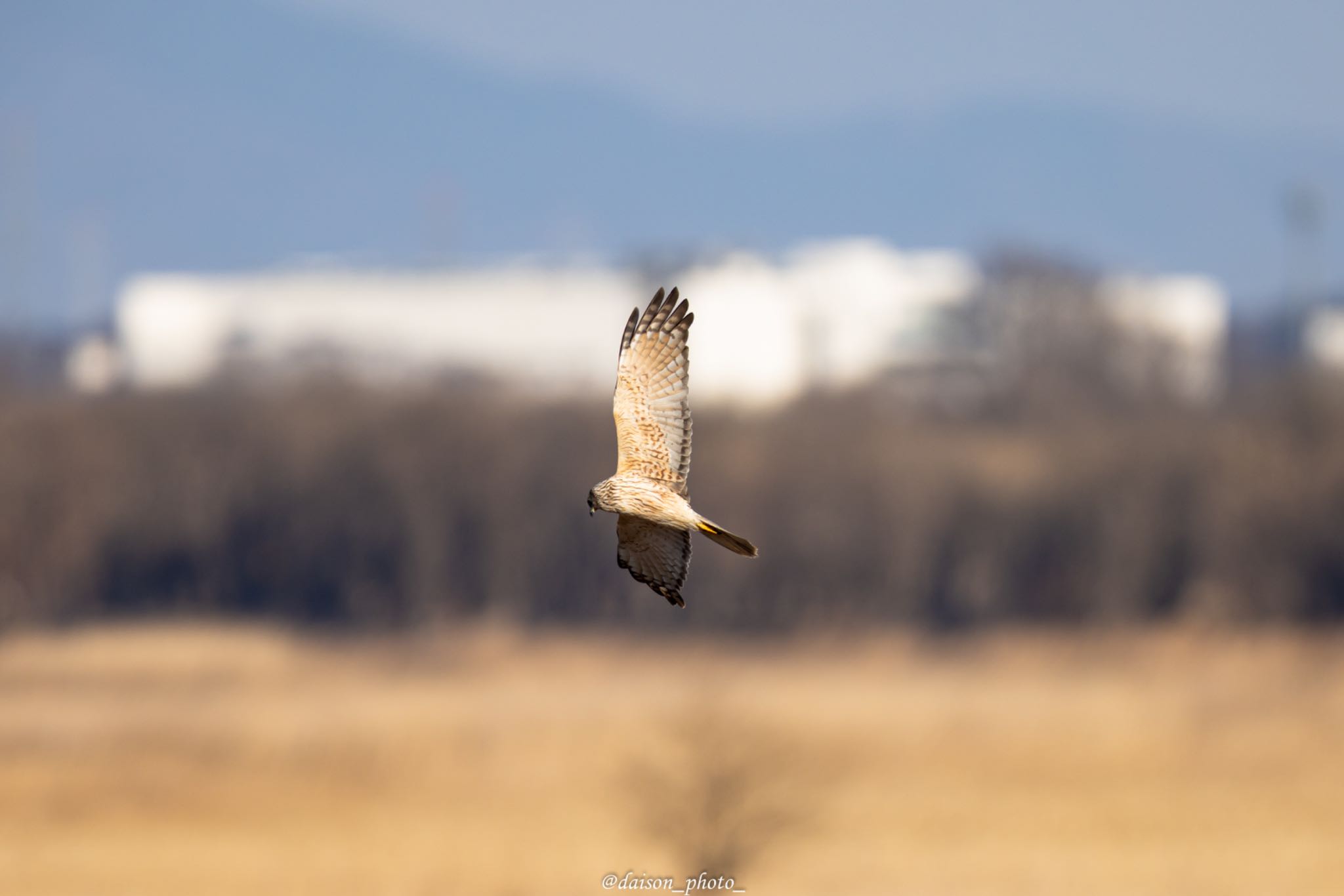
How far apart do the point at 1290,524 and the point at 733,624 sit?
1222 centimetres

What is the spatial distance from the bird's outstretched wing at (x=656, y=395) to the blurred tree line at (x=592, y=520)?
35.7m

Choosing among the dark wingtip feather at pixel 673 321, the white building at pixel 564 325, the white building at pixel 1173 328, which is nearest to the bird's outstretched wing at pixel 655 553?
the dark wingtip feather at pixel 673 321

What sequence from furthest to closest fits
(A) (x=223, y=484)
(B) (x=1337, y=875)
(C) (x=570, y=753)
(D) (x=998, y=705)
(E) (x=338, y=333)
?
1. (E) (x=338, y=333)
2. (A) (x=223, y=484)
3. (D) (x=998, y=705)
4. (C) (x=570, y=753)
5. (B) (x=1337, y=875)

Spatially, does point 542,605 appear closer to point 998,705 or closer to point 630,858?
point 998,705

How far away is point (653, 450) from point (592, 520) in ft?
130

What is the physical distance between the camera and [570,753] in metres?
33.7

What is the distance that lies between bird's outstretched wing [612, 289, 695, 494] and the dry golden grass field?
582 inches

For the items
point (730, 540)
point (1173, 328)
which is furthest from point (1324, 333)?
point (730, 540)

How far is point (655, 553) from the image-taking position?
10.1 metres

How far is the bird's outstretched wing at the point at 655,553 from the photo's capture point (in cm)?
992

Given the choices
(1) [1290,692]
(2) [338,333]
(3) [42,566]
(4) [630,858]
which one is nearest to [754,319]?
(2) [338,333]

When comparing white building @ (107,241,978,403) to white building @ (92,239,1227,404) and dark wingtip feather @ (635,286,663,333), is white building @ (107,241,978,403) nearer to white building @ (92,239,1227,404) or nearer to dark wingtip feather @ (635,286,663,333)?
white building @ (92,239,1227,404)

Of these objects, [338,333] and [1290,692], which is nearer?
[1290,692]

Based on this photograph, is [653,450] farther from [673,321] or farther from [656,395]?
[673,321]
